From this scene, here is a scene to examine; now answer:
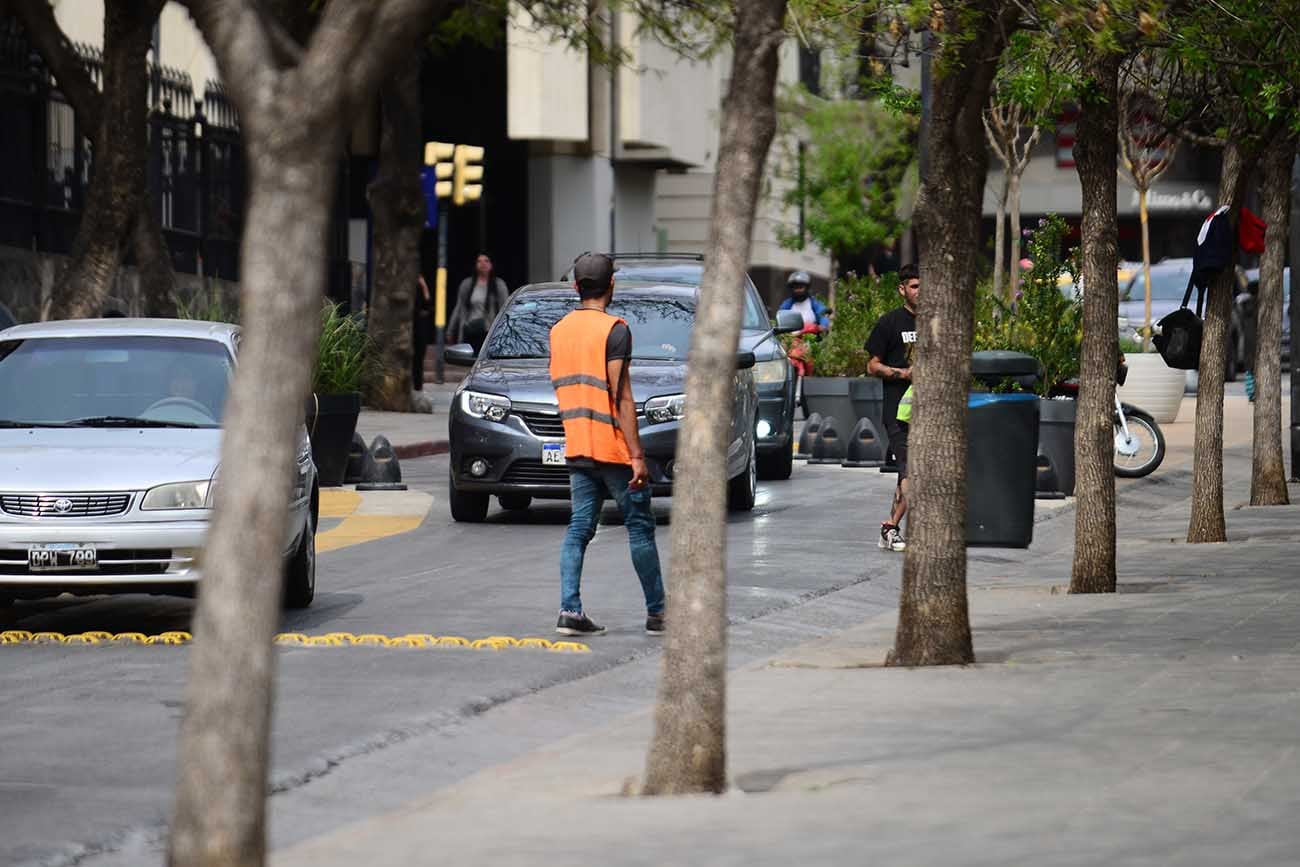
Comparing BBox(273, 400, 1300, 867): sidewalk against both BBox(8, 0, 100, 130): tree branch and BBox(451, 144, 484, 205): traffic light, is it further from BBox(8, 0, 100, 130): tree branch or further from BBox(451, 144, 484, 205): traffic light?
BBox(451, 144, 484, 205): traffic light

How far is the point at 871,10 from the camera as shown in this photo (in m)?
12.7

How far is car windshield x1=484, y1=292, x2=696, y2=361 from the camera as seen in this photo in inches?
736

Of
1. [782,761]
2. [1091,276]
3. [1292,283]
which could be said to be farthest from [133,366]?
[1292,283]

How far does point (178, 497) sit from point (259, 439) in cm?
684

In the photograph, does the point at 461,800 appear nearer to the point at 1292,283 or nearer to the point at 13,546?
the point at 13,546

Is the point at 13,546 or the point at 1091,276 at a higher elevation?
the point at 1091,276

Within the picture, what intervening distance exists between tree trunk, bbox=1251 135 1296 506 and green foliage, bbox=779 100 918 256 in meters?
40.6

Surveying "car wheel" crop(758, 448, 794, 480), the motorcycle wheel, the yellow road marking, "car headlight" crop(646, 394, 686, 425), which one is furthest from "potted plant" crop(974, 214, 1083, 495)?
the yellow road marking

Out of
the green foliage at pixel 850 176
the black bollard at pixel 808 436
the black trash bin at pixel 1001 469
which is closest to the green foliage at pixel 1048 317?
the black bollard at pixel 808 436

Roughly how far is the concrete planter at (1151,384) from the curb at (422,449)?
29.8 ft

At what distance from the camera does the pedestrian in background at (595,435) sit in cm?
1191

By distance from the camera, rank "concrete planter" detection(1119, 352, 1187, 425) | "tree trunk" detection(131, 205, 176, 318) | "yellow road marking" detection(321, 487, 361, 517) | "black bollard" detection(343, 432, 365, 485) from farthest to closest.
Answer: "concrete planter" detection(1119, 352, 1187, 425) → "tree trunk" detection(131, 205, 176, 318) → "black bollard" detection(343, 432, 365, 485) → "yellow road marking" detection(321, 487, 361, 517)

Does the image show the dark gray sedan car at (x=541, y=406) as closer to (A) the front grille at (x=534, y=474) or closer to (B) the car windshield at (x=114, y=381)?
(A) the front grille at (x=534, y=474)

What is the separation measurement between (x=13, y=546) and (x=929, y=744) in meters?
5.05
